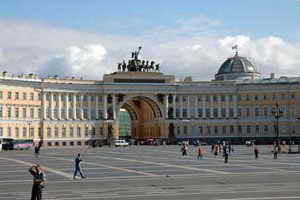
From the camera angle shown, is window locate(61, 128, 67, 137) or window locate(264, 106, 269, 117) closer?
window locate(61, 128, 67, 137)

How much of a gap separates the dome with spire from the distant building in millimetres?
8094

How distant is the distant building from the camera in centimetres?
11325

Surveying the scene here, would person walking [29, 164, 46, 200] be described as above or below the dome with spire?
below

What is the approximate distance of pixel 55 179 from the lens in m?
33.0

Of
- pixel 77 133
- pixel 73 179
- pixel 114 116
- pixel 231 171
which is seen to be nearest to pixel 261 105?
pixel 114 116

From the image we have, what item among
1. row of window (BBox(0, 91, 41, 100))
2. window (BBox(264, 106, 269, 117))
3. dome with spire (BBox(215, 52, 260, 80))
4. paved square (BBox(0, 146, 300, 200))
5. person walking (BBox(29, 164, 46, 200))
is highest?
dome with spire (BBox(215, 52, 260, 80))

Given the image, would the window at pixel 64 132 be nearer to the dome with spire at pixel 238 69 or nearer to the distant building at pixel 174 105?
the distant building at pixel 174 105

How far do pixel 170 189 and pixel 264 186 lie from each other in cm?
449

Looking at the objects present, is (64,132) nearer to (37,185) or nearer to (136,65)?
(136,65)

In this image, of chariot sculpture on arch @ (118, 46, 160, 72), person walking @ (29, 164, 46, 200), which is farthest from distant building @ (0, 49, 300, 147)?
person walking @ (29, 164, 46, 200)

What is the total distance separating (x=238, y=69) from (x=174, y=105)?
73.7 feet

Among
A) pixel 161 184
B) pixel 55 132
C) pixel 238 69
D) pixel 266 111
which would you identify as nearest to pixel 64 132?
pixel 55 132

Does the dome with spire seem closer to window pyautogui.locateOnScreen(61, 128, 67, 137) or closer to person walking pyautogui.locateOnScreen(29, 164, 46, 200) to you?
window pyautogui.locateOnScreen(61, 128, 67, 137)

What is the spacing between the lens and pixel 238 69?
445 feet
